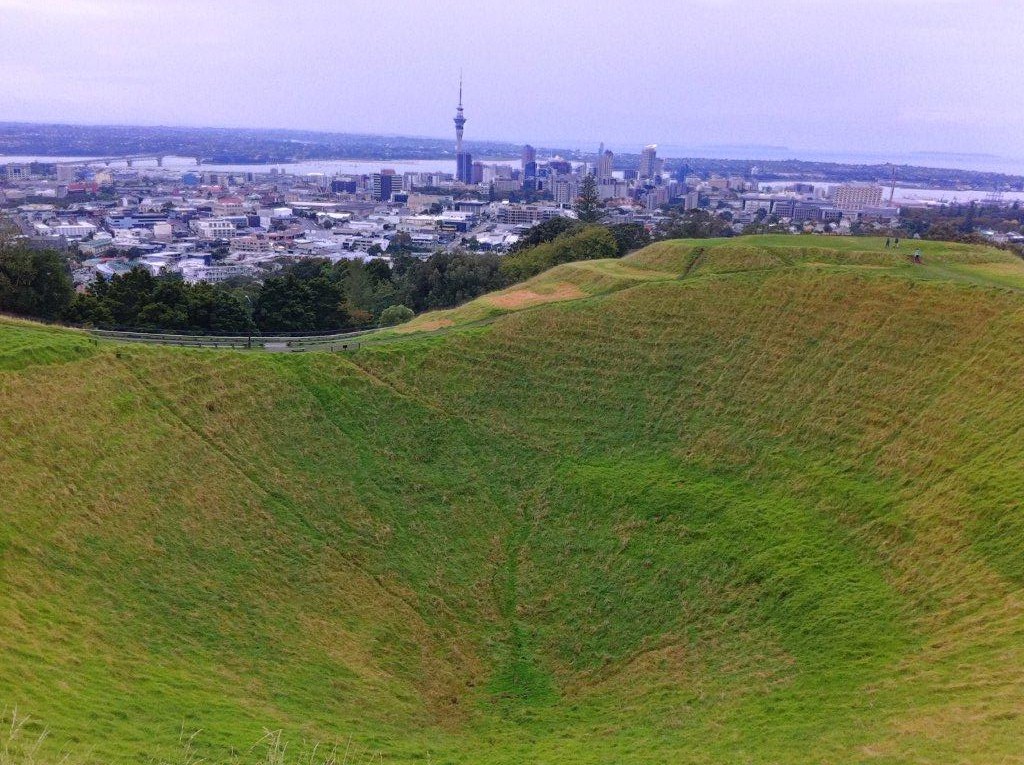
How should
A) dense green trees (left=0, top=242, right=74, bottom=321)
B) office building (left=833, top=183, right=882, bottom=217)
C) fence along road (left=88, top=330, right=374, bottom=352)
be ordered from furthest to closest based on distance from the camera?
1. office building (left=833, top=183, right=882, bottom=217)
2. dense green trees (left=0, top=242, right=74, bottom=321)
3. fence along road (left=88, top=330, right=374, bottom=352)

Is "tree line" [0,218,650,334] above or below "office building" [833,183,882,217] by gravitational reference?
below

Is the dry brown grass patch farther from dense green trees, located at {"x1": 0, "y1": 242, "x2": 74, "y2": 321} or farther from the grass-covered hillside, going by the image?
dense green trees, located at {"x1": 0, "y1": 242, "x2": 74, "y2": 321}

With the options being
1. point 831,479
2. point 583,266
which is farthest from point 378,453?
point 583,266

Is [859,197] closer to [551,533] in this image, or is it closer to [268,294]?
[268,294]

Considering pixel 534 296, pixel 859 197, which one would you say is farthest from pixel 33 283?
pixel 859 197

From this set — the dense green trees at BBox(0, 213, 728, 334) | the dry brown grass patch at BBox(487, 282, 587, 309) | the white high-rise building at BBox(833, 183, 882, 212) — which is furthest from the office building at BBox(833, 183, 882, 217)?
the dry brown grass patch at BBox(487, 282, 587, 309)
